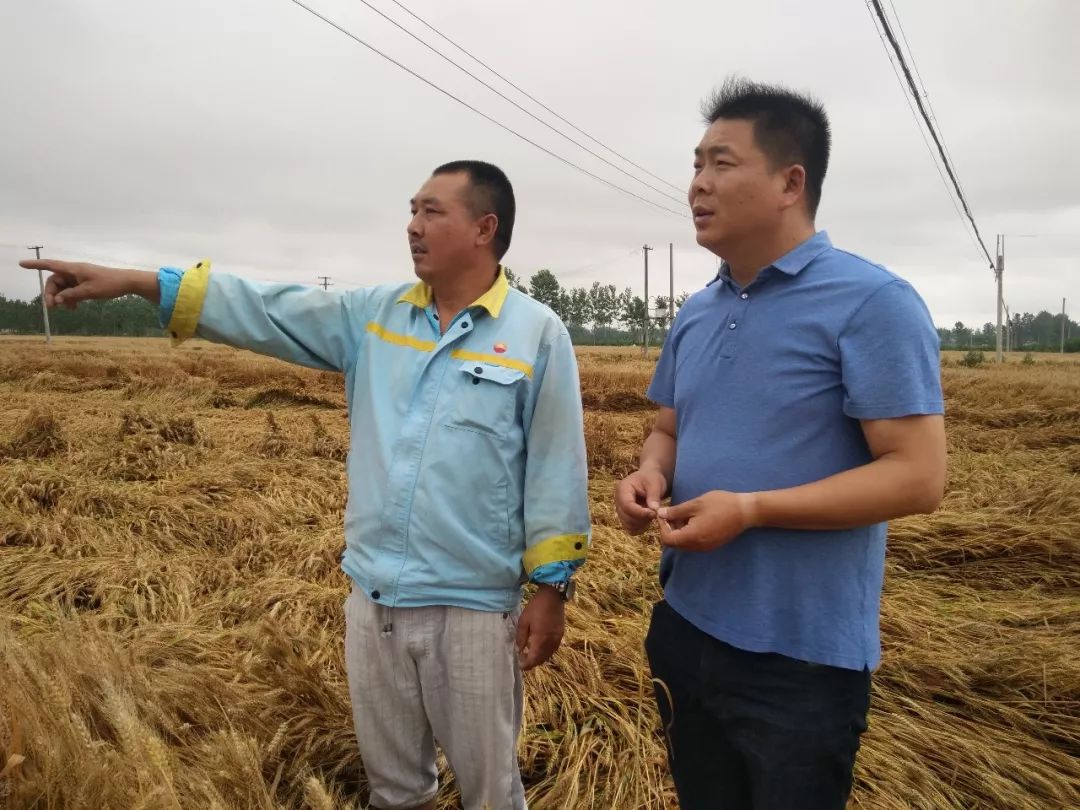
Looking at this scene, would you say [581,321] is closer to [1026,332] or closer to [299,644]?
[1026,332]

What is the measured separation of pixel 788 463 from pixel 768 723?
1.54ft

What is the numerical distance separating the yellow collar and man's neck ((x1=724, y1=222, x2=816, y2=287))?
580mm

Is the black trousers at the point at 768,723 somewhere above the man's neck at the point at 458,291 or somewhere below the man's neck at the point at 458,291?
below

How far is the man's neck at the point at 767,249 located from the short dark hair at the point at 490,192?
2.11 ft

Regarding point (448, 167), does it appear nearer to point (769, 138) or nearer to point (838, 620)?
point (769, 138)

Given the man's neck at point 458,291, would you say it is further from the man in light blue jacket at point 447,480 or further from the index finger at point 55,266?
the index finger at point 55,266

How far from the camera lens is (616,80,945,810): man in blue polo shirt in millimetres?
1115

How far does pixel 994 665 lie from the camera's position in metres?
2.56

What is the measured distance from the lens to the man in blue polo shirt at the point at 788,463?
1.12 m

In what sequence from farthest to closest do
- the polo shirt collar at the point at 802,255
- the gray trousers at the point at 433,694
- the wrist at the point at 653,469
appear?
the gray trousers at the point at 433,694
the wrist at the point at 653,469
the polo shirt collar at the point at 802,255

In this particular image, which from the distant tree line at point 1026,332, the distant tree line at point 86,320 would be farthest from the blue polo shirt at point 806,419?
the distant tree line at point 1026,332

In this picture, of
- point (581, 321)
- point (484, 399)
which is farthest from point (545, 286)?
point (484, 399)

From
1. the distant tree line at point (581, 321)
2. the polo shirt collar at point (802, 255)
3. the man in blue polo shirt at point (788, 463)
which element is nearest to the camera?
the man in blue polo shirt at point (788, 463)

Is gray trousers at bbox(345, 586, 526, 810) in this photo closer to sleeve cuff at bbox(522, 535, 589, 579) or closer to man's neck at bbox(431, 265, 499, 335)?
sleeve cuff at bbox(522, 535, 589, 579)
